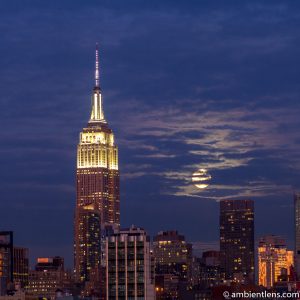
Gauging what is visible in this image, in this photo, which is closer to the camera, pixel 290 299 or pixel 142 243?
pixel 142 243

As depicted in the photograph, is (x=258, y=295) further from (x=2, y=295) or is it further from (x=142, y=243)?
(x=142, y=243)

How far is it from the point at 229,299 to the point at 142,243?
1848 inches

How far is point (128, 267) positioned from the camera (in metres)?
132

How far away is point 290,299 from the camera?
178 meters

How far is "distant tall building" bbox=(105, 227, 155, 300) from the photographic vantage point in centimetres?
13238

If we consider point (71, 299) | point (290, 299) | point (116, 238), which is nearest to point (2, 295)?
point (71, 299)

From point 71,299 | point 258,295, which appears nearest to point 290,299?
point 258,295

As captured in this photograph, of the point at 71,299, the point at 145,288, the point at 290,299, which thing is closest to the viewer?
the point at 145,288

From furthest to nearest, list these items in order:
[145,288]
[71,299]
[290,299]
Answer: [290,299], [71,299], [145,288]

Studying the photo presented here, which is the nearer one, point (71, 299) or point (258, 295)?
point (71, 299)

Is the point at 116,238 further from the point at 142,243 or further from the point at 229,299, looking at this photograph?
the point at 229,299

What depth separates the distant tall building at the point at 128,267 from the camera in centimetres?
13238

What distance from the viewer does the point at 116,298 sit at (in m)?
133

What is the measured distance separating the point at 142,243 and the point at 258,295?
171 ft
